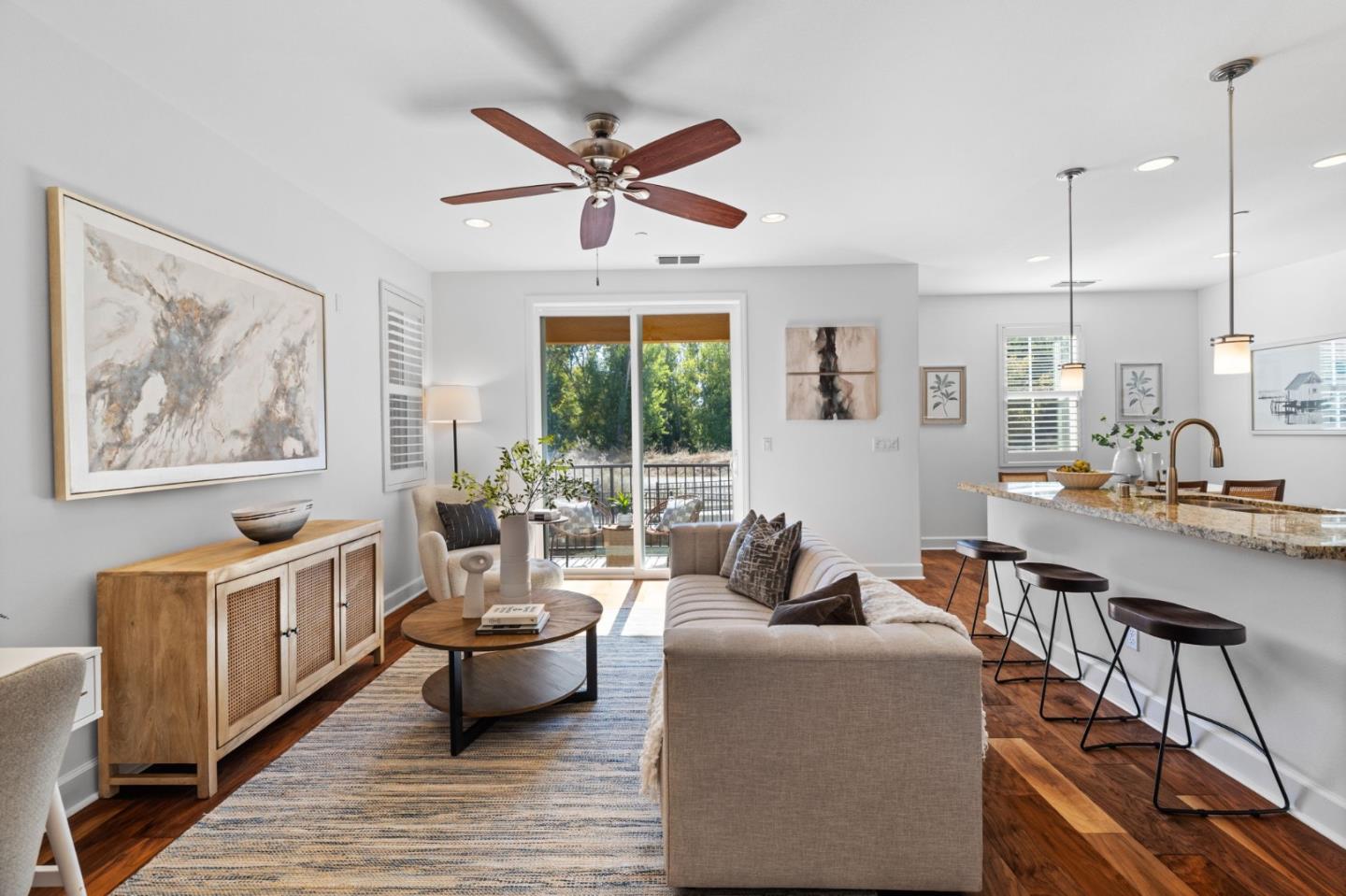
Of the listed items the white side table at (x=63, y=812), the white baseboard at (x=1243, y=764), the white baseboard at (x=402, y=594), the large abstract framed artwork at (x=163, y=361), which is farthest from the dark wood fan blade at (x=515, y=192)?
the white baseboard at (x=1243, y=764)

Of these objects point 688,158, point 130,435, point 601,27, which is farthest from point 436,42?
point 130,435

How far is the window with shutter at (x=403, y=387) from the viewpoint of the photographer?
14.1 ft

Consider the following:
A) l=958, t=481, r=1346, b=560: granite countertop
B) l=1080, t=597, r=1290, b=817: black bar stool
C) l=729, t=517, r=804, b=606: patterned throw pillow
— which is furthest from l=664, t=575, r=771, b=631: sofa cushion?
l=958, t=481, r=1346, b=560: granite countertop

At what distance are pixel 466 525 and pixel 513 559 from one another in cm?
150

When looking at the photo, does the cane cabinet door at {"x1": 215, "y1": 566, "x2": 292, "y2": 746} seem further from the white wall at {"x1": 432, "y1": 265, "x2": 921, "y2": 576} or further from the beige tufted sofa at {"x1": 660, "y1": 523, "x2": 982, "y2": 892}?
the white wall at {"x1": 432, "y1": 265, "x2": 921, "y2": 576}

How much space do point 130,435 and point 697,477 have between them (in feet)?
12.3

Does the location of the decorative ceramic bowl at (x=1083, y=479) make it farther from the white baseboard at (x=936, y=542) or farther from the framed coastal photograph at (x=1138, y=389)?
the framed coastal photograph at (x=1138, y=389)

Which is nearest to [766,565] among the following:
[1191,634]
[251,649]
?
[1191,634]

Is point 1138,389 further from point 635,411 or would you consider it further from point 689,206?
point 689,206

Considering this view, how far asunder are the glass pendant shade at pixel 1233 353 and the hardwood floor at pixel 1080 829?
151 centimetres

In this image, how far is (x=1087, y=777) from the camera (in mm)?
2207

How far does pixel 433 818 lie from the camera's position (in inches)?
78.6

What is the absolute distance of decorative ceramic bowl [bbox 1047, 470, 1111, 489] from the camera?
3365 mm

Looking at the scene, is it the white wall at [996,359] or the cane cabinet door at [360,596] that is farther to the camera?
the white wall at [996,359]
